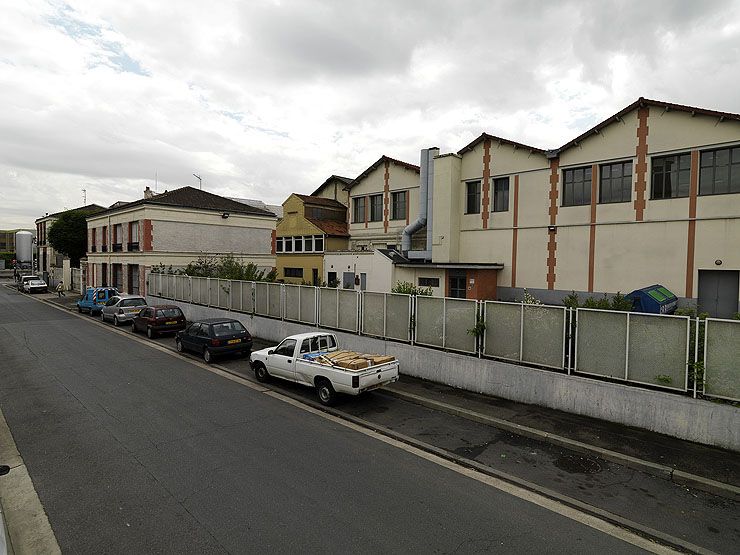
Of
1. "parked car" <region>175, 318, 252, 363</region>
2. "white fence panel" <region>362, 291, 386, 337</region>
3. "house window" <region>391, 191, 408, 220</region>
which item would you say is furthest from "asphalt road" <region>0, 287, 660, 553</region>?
"house window" <region>391, 191, 408, 220</region>

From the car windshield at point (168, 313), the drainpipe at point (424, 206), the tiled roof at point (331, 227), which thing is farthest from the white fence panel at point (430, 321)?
the tiled roof at point (331, 227)

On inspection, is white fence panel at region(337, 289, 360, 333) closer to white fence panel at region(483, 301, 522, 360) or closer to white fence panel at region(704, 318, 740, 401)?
white fence panel at region(483, 301, 522, 360)

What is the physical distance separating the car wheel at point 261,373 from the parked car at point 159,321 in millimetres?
9536

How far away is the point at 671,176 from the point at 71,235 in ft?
189

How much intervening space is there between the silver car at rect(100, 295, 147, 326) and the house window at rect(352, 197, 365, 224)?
18.4 metres

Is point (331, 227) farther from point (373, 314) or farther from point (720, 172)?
point (720, 172)

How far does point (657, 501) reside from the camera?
6.54 metres

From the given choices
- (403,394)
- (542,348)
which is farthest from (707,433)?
(403,394)

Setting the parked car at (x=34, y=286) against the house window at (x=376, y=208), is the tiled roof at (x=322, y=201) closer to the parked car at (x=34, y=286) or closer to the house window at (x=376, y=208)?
the house window at (x=376, y=208)

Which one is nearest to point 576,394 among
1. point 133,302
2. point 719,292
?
point 719,292

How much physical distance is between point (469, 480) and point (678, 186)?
2074 cm

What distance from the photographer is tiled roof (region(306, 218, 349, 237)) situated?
3668 centimetres

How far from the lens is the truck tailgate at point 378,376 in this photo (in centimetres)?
1040

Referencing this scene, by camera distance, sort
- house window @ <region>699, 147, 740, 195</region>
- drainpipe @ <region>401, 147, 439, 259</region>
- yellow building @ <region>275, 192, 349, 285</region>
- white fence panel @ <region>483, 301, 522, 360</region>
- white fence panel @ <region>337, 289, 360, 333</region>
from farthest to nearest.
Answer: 1. yellow building @ <region>275, 192, 349, 285</region>
2. drainpipe @ <region>401, 147, 439, 259</region>
3. house window @ <region>699, 147, 740, 195</region>
4. white fence panel @ <region>337, 289, 360, 333</region>
5. white fence panel @ <region>483, 301, 522, 360</region>
